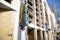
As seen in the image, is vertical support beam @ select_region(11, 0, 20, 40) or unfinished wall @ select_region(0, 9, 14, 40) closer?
unfinished wall @ select_region(0, 9, 14, 40)

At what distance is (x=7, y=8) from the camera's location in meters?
3.70

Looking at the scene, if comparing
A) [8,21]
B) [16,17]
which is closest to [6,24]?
[8,21]

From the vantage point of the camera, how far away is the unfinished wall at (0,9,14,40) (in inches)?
138

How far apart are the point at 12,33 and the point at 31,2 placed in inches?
123

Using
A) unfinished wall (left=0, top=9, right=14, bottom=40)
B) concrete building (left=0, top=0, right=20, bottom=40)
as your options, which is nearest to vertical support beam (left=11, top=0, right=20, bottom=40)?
concrete building (left=0, top=0, right=20, bottom=40)

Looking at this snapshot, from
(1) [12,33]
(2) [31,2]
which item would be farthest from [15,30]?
(2) [31,2]

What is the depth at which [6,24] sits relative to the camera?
362 cm

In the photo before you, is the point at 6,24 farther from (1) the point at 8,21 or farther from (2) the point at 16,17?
(2) the point at 16,17

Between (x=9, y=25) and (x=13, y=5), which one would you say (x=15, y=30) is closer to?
(x=9, y=25)

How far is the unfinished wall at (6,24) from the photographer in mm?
3512

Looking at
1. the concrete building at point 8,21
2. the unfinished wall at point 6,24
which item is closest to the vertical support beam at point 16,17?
the concrete building at point 8,21

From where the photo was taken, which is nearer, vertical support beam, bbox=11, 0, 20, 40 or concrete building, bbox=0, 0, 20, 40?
concrete building, bbox=0, 0, 20, 40

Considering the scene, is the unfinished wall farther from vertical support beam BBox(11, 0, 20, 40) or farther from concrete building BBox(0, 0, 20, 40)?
vertical support beam BBox(11, 0, 20, 40)

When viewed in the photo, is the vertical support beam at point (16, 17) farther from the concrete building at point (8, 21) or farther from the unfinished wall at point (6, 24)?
the unfinished wall at point (6, 24)
